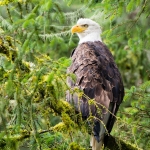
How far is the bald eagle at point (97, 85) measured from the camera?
17.4 ft

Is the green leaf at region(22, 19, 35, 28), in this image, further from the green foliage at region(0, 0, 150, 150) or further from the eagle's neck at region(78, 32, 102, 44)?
the eagle's neck at region(78, 32, 102, 44)

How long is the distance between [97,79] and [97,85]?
75 mm

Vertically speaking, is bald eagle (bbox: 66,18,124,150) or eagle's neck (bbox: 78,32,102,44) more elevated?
eagle's neck (bbox: 78,32,102,44)

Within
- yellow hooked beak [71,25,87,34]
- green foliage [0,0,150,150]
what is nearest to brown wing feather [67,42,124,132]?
green foliage [0,0,150,150]

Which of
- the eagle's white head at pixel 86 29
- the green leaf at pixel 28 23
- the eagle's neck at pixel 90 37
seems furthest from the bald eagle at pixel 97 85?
the green leaf at pixel 28 23

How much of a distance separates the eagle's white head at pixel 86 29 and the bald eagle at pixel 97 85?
98 centimetres

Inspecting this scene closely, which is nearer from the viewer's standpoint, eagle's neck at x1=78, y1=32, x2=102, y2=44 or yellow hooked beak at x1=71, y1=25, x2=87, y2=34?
eagle's neck at x1=78, y1=32, x2=102, y2=44

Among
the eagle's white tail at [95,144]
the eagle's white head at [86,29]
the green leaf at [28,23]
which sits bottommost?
the eagle's white tail at [95,144]

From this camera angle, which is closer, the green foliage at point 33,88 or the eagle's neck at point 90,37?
the green foliage at point 33,88

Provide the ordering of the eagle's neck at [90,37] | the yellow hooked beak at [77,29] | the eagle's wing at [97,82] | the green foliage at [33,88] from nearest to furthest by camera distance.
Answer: the green foliage at [33,88] < the eagle's wing at [97,82] < the eagle's neck at [90,37] < the yellow hooked beak at [77,29]

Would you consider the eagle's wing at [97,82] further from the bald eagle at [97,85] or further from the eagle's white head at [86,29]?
the eagle's white head at [86,29]

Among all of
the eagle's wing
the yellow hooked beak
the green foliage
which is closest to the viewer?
the green foliage

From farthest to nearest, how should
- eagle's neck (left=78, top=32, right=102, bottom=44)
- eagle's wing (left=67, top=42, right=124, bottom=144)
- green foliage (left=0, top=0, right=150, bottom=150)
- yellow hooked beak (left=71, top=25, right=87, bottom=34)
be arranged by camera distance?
yellow hooked beak (left=71, top=25, right=87, bottom=34)
eagle's neck (left=78, top=32, right=102, bottom=44)
eagle's wing (left=67, top=42, right=124, bottom=144)
green foliage (left=0, top=0, right=150, bottom=150)

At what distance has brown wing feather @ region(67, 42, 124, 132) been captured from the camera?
5.47 meters
